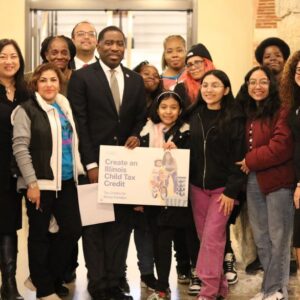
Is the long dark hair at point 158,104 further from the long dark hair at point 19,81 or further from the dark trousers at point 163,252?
the long dark hair at point 19,81

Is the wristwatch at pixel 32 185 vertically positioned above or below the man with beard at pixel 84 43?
below

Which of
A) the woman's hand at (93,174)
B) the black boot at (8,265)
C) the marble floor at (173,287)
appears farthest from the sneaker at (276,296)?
the black boot at (8,265)

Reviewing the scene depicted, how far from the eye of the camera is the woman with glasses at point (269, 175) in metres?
3.89

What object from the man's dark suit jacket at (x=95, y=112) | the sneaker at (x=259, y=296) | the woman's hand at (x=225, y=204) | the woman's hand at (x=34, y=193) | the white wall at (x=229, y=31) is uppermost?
the white wall at (x=229, y=31)

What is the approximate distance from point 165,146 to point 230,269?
1319mm

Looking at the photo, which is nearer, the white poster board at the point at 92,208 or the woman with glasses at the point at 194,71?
the white poster board at the point at 92,208

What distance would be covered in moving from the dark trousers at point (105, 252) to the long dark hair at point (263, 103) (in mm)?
1167

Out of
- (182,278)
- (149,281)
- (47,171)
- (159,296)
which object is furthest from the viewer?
(182,278)

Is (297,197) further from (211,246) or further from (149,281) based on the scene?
(149,281)

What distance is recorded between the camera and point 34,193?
12.5 feet

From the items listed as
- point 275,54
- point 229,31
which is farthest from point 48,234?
point 229,31

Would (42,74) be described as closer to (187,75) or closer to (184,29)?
(187,75)

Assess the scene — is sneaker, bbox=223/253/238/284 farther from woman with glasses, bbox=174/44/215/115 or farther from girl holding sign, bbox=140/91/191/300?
woman with glasses, bbox=174/44/215/115

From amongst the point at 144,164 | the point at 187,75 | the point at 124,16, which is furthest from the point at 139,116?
the point at 124,16
